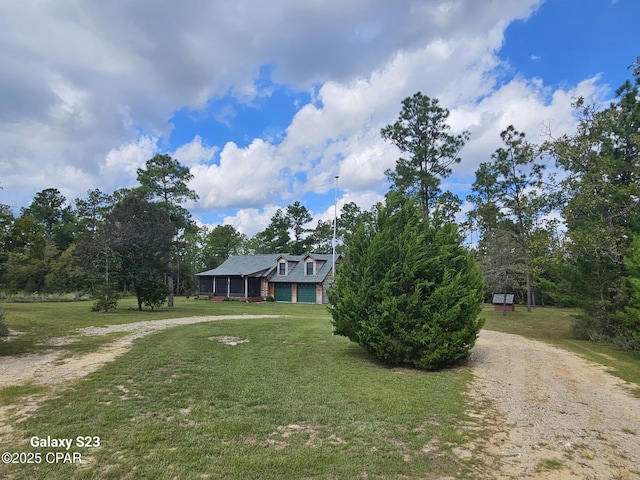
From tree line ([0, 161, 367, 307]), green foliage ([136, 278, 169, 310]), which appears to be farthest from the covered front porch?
green foliage ([136, 278, 169, 310])

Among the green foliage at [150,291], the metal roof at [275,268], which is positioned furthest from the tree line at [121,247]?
the metal roof at [275,268]

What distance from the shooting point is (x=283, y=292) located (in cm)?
3469

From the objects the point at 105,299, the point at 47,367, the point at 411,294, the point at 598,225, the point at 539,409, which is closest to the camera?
the point at 539,409

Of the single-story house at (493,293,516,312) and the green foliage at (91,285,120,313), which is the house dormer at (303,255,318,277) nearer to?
the single-story house at (493,293,516,312)

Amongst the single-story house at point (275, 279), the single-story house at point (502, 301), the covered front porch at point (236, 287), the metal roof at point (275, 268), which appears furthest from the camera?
the covered front porch at point (236, 287)

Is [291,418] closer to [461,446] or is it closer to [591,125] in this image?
[461,446]

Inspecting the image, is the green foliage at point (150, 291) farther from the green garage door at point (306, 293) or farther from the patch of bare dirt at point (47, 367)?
the green garage door at point (306, 293)

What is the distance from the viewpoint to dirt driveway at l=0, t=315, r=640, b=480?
3.64 metres

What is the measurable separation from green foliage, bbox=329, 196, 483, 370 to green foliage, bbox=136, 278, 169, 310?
15400mm

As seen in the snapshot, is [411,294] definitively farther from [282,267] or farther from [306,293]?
[282,267]

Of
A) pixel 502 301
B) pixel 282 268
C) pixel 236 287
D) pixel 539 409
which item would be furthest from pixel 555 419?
pixel 236 287

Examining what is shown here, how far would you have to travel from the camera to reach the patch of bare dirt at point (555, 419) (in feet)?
11.8

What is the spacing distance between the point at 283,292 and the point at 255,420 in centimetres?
3038

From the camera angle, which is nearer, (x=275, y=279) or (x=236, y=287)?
(x=275, y=279)
